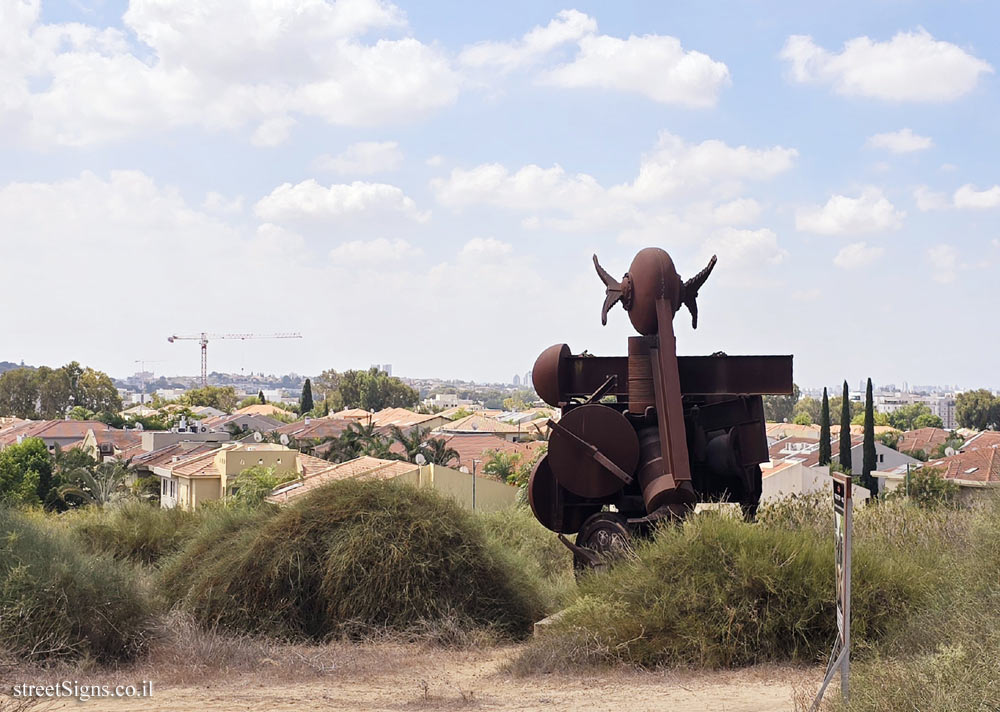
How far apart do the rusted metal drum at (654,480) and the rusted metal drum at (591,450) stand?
0.52 feet

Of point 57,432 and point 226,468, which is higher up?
point 226,468

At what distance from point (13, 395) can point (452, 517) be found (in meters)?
122

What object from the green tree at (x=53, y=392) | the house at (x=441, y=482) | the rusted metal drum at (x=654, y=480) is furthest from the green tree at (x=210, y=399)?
the rusted metal drum at (x=654, y=480)

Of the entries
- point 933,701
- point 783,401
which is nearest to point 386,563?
point 933,701

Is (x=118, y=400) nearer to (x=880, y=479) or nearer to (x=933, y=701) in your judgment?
(x=880, y=479)

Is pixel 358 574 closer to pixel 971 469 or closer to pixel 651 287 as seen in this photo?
pixel 651 287

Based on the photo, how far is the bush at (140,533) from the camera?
61.1 ft

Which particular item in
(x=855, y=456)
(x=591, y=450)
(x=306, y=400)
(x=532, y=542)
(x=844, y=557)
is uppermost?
(x=306, y=400)

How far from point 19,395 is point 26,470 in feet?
271

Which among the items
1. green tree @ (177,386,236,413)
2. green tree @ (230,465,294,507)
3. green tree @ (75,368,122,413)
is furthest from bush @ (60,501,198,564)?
green tree @ (177,386,236,413)

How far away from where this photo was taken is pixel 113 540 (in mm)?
18766

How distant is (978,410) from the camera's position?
13688 centimetres

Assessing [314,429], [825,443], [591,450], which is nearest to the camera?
[591,450]

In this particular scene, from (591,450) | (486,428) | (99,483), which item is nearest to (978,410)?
(486,428)
